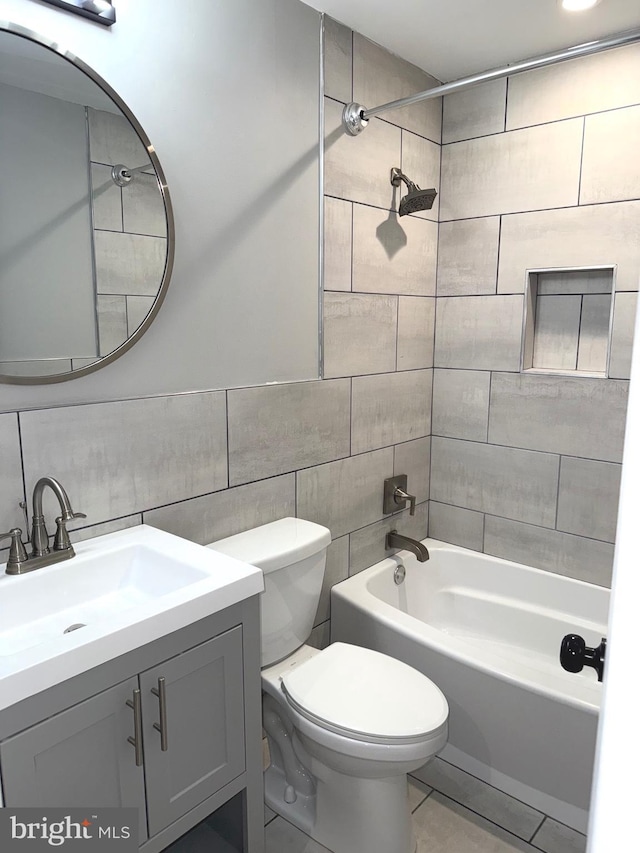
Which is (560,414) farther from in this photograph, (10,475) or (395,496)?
(10,475)

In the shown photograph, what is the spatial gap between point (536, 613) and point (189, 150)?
2.22 metres

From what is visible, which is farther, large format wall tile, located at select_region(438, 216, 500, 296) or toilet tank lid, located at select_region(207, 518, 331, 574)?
large format wall tile, located at select_region(438, 216, 500, 296)

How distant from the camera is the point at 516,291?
259 cm

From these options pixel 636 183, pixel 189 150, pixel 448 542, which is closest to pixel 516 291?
pixel 636 183

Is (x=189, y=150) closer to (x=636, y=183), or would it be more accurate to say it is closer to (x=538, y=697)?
(x=636, y=183)

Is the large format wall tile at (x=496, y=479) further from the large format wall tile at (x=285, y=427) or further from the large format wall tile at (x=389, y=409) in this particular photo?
the large format wall tile at (x=285, y=427)

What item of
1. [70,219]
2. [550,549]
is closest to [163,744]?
[70,219]

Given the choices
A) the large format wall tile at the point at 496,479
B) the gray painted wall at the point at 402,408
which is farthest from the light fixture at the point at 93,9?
the large format wall tile at the point at 496,479

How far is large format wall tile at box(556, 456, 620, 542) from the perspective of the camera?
7.95 feet

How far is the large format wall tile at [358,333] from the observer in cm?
232

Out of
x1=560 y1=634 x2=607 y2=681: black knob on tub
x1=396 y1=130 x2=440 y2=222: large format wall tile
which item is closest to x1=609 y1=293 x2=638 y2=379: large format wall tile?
x1=396 y1=130 x2=440 y2=222: large format wall tile

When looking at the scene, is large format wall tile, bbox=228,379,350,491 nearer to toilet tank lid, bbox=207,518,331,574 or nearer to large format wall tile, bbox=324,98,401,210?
toilet tank lid, bbox=207,518,331,574

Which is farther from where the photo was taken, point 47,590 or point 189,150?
point 189,150

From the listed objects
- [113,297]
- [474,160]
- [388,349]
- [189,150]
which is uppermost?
[474,160]
